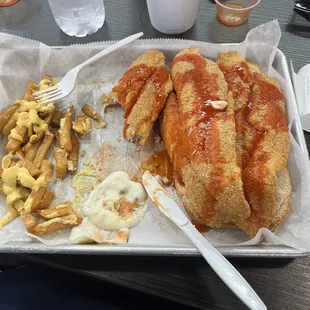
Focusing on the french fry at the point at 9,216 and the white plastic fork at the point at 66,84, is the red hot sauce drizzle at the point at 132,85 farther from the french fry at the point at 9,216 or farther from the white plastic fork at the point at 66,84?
the french fry at the point at 9,216

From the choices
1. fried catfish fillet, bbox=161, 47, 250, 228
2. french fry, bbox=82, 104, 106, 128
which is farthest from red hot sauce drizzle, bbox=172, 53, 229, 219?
french fry, bbox=82, 104, 106, 128

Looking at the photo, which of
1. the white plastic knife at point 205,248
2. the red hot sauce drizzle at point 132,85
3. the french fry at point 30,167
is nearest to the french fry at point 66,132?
the french fry at point 30,167

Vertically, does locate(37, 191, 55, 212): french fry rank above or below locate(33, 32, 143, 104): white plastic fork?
below

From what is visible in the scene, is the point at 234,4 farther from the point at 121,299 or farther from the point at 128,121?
the point at 121,299

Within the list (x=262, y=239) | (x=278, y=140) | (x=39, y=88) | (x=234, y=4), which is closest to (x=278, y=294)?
(x=262, y=239)

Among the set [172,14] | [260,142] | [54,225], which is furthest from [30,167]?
[172,14]

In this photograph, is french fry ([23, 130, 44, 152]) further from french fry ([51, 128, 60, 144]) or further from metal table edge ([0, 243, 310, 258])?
metal table edge ([0, 243, 310, 258])
